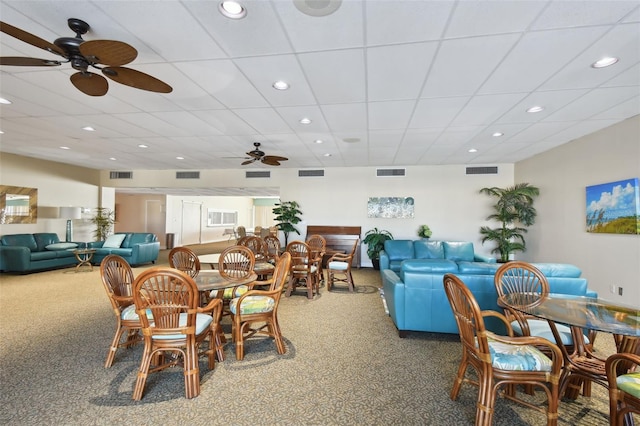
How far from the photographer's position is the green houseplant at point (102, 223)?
354 inches

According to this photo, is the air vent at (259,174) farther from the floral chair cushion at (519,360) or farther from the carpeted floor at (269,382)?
the floral chair cushion at (519,360)

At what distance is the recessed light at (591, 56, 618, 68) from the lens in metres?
2.69

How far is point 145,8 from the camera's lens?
2096 millimetres

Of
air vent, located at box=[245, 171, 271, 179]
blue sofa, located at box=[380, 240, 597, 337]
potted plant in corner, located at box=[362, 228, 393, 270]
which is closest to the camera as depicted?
blue sofa, located at box=[380, 240, 597, 337]

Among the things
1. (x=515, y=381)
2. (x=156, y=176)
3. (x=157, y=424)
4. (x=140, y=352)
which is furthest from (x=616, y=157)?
(x=156, y=176)

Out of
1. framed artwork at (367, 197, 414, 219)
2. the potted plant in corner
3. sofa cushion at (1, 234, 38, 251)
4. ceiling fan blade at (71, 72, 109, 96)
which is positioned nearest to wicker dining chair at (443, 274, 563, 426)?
ceiling fan blade at (71, 72, 109, 96)

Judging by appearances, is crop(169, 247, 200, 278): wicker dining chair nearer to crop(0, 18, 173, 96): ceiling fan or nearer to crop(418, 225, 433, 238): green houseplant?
crop(0, 18, 173, 96): ceiling fan

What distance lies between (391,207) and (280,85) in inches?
220

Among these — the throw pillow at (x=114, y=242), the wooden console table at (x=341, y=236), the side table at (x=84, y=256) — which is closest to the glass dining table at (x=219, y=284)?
the wooden console table at (x=341, y=236)

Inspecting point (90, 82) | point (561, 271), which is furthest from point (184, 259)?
point (561, 271)

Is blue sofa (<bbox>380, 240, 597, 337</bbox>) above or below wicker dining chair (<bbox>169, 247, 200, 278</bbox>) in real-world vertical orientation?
below

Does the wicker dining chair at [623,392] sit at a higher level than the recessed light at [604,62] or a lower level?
lower

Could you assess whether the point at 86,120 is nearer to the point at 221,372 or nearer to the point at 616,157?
the point at 221,372

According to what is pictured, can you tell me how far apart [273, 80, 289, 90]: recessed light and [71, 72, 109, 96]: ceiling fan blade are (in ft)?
5.36
